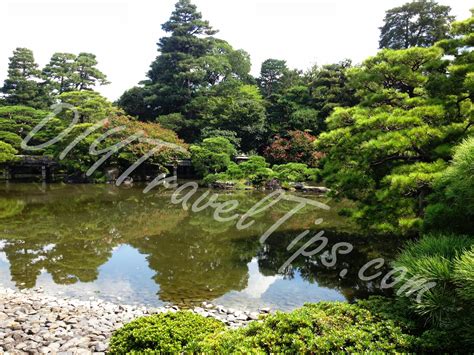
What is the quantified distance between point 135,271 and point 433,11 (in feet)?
94.2

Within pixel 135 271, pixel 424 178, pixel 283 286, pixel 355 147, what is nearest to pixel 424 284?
pixel 424 178

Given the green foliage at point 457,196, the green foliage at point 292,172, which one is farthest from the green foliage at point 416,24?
the green foliage at point 457,196

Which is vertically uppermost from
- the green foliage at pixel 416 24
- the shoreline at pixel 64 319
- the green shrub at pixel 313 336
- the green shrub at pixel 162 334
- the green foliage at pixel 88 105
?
the green foliage at pixel 416 24

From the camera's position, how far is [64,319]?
4.82 m

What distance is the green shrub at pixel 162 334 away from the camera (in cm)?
321

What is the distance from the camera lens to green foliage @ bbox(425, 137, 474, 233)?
336cm

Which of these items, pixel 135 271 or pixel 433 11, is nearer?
pixel 135 271

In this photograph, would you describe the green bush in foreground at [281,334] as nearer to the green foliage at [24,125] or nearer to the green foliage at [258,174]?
the green foliage at [258,174]

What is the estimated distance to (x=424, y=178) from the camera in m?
5.45

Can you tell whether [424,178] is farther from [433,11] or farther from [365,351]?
[433,11]

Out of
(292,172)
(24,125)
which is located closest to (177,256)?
(292,172)

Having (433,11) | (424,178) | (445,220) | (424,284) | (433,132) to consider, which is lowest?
(424,284)

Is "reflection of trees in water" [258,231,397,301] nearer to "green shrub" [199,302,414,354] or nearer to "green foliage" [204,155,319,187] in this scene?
"green shrub" [199,302,414,354]

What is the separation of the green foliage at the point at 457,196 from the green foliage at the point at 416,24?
81.1 ft
